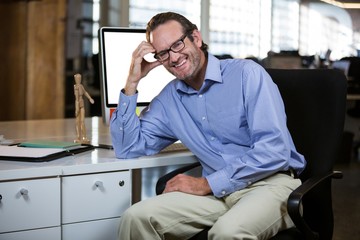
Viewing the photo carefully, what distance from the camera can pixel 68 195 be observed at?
1.86 metres

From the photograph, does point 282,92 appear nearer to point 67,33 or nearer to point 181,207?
point 181,207

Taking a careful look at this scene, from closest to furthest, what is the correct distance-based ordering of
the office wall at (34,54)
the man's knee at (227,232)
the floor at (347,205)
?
the man's knee at (227,232) → the floor at (347,205) → the office wall at (34,54)

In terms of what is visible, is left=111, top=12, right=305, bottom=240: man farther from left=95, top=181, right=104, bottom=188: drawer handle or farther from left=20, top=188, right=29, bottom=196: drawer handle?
left=20, top=188, right=29, bottom=196: drawer handle

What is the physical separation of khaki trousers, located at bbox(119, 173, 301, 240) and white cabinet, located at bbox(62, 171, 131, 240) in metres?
0.10

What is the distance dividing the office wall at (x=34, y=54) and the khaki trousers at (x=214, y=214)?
12.5 feet

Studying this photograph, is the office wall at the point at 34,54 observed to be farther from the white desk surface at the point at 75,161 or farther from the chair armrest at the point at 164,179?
the chair armrest at the point at 164,179

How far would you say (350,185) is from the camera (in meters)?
5.28

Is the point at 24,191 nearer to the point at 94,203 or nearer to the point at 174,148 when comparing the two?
the point at 94,203

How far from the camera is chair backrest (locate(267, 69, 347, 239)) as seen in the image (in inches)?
80.1

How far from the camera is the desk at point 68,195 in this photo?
176cm

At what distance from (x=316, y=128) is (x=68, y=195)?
2.93 ft

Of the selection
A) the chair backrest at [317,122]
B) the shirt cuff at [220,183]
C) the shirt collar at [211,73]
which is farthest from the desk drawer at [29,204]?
the chair backrest at [317,122]

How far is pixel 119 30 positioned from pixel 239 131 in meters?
0.94

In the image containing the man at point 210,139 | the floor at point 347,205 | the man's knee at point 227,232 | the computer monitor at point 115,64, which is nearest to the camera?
the man's knee at point 227,232
